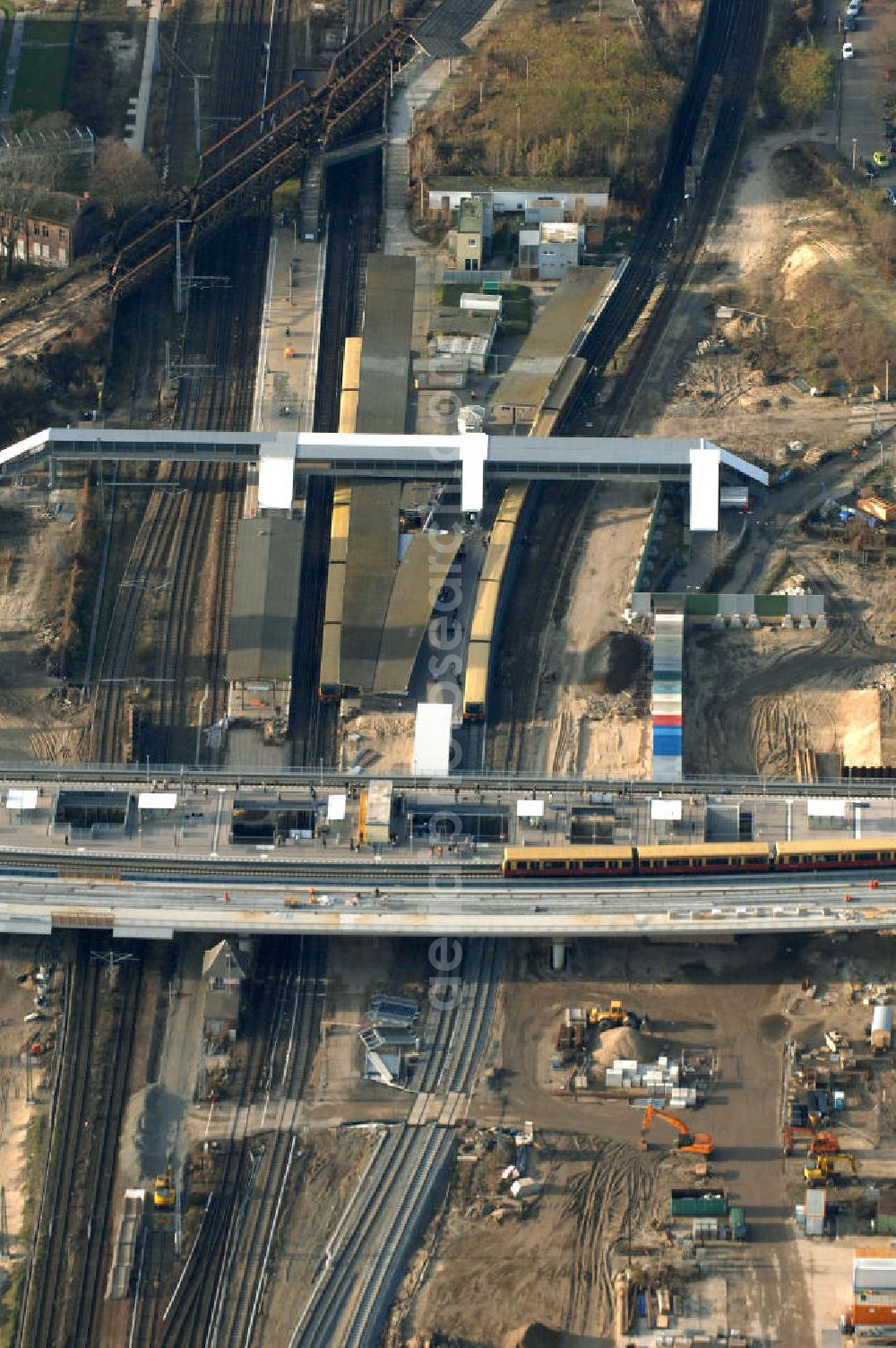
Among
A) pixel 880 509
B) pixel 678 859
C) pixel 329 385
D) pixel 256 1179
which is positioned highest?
pixel 329 385

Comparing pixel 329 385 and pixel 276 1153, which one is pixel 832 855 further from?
pixel 329 385

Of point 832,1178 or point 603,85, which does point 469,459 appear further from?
point 832,1178

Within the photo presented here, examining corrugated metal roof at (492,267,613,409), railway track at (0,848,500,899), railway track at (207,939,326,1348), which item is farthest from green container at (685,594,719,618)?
railway track at (207,939,326,1348)

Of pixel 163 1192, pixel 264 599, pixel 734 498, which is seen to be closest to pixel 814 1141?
pixel 163 1192

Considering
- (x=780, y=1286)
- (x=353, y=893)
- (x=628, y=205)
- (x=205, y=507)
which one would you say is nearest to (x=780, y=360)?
(x=628, y=205)

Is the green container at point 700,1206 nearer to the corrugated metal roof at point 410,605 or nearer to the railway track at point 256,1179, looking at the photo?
the railway track at point 256,1179

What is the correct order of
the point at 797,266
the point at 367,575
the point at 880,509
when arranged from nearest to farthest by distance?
the point at 367,575 < the point at 880,509 < the point at 797,266

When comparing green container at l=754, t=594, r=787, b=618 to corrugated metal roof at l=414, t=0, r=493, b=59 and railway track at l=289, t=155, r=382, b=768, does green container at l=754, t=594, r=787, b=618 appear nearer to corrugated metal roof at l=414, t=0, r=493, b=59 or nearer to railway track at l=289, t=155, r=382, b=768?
railway track at l=289, t=155, r=382, b=768
